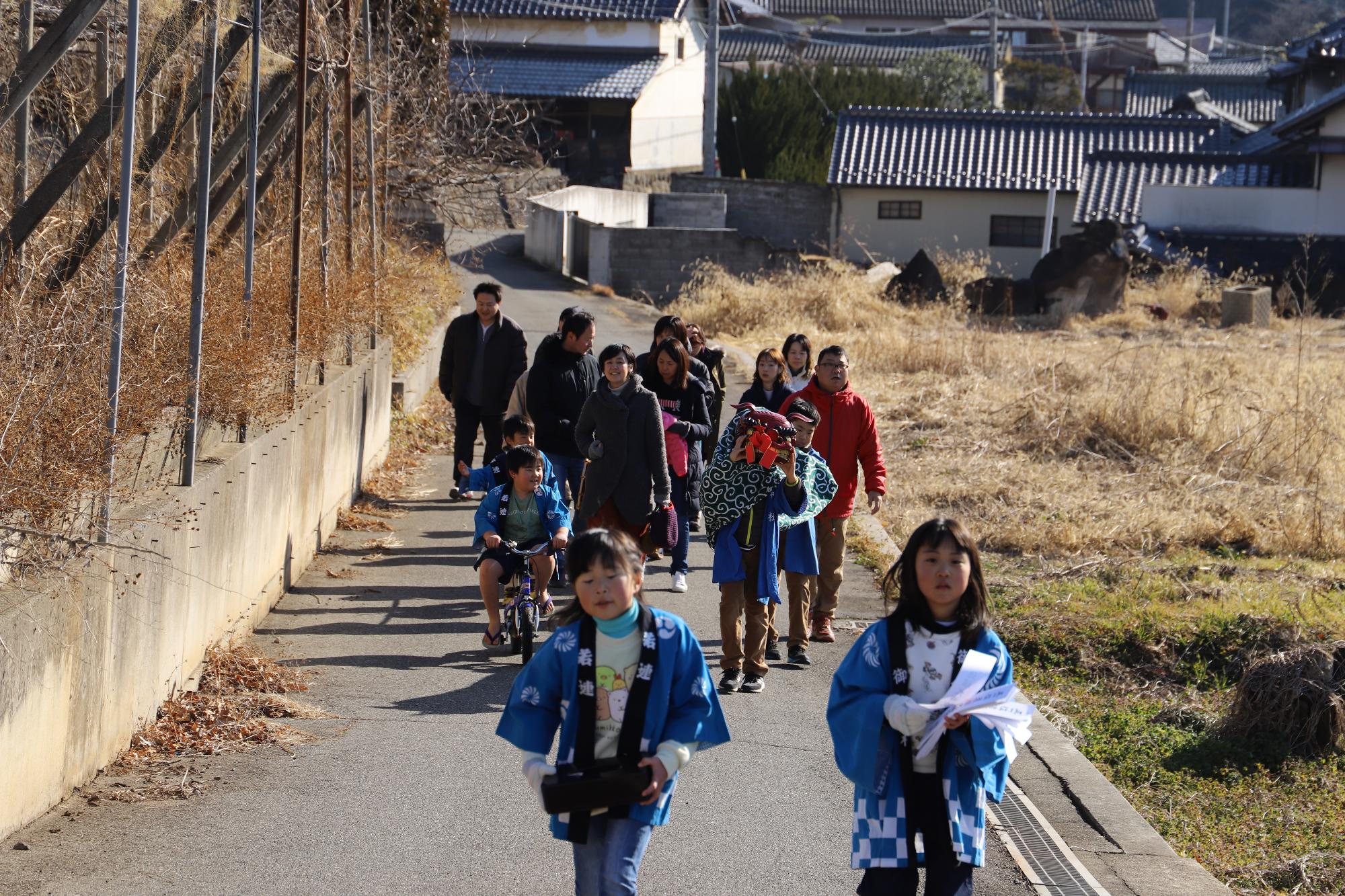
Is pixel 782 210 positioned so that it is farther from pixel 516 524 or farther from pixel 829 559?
pixel 516 524

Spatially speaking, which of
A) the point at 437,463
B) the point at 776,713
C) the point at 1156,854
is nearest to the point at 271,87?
the point at 437,463

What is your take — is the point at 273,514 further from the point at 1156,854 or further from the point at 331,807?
the point at 1156,854

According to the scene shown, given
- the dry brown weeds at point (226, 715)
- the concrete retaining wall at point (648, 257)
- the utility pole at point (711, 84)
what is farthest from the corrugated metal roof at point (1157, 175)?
the dry brown weeds at point (226, 715)

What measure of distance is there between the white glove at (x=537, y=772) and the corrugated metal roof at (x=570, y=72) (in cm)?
3754

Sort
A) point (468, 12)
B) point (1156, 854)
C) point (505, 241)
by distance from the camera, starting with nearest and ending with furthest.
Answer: point (1156, 854) → point (505, 241) → point (468, 12)

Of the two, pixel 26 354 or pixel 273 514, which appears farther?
pixel 273 514

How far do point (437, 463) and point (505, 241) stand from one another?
23198mm

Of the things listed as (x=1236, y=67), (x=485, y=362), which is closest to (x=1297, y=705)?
(x=485, y=362)

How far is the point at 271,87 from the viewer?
11688 mm

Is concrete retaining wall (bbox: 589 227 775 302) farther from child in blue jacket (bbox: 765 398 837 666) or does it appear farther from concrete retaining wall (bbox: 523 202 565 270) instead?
child in blue jacket (bbox: 765 398 837 666)

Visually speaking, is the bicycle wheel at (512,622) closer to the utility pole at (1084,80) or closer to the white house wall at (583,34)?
the white house wall at (583,34)

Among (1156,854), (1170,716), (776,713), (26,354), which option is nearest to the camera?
(1156,854)

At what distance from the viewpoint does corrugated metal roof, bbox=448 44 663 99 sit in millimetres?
41531

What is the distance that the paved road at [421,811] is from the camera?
16.2 ft
